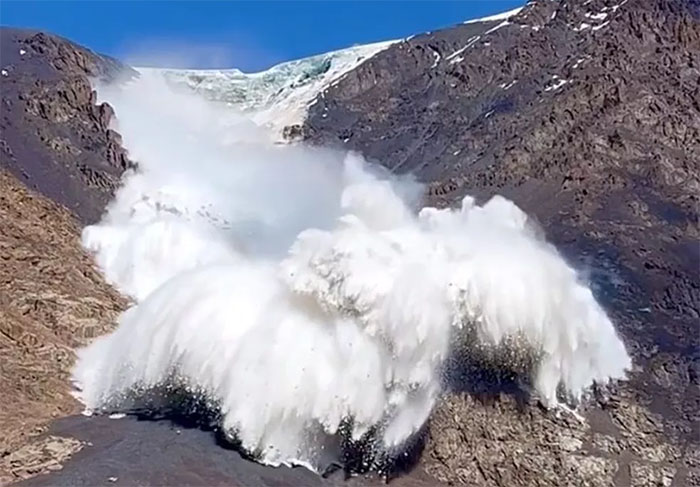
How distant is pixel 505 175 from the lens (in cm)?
4581

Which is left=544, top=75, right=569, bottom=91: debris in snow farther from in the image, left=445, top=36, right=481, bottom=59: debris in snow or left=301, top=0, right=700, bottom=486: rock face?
left=445, top=36, right=481, bottom=59: debris in snow

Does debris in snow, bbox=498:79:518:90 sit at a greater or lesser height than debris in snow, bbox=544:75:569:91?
greater

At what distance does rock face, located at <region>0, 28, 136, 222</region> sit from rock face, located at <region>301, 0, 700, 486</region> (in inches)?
558

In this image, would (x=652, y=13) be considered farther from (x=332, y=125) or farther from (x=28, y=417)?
(x=28, y=417)

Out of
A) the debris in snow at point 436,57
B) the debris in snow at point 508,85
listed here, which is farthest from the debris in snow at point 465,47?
the debris in snow at point 508,85

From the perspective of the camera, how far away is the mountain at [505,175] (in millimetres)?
23000

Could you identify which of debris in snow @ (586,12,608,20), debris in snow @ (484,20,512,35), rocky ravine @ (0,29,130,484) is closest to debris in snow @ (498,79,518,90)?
debris in snow @ (586,12,608,20)

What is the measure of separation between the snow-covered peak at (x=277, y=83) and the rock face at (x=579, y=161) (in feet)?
10.6

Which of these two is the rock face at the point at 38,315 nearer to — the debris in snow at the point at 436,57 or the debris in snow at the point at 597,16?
the debris in snow at the point at 597,16

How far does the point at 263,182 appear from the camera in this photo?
56.7 m

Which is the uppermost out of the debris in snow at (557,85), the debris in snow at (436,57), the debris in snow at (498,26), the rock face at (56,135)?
the debris in snow at (498,26)

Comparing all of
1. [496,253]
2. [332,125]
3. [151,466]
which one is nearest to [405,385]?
[496,253]

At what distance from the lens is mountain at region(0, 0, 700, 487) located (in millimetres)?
23000

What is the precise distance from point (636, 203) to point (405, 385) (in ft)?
68.2
